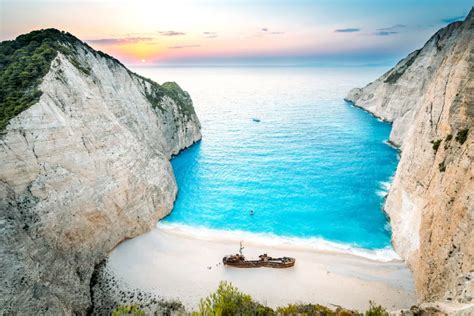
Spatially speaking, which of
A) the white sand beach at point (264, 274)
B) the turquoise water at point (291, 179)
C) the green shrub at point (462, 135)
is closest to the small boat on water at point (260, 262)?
the white sand beach at point (264, 274)

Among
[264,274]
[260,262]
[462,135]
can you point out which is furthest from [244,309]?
[462,135]

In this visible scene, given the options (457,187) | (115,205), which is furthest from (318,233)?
(115,205)

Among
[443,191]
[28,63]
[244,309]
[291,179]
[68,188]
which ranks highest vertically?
[28,63]

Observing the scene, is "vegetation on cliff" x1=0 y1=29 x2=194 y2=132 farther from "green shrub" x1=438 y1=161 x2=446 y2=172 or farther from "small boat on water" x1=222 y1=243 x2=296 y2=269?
"green shrub" x1=438 y1=161 x2=446 y2=172

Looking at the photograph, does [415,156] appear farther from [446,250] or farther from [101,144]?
[101,144]

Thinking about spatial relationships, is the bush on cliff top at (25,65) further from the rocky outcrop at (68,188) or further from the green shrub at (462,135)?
the green shrub at (462,135)

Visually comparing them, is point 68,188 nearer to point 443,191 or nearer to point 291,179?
point 443,191
